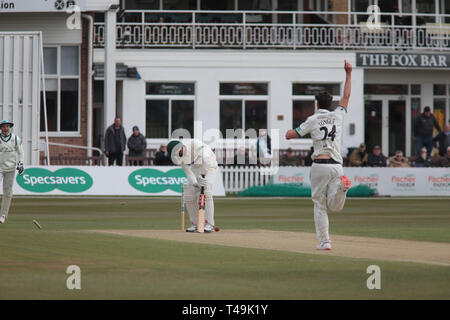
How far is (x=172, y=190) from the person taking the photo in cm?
2912

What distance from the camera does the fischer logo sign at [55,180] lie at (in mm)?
28844

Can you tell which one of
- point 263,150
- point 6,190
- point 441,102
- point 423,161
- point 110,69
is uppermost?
point 110,69

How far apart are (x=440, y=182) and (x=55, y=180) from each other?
1218 centimetres

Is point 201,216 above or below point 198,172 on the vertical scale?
below

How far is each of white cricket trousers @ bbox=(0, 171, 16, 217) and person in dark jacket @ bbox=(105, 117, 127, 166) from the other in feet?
38.7

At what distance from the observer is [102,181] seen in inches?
1145

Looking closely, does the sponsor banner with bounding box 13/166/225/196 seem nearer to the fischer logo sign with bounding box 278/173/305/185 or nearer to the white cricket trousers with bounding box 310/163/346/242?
the fischer logo sign with bounding box 278/173/305/185

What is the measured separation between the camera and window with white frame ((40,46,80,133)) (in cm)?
3500

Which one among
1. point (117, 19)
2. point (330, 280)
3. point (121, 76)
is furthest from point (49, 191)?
point (330, 280)

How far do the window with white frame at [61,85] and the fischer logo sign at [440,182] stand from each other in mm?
12842

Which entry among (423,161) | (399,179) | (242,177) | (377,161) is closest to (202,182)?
(242,177)

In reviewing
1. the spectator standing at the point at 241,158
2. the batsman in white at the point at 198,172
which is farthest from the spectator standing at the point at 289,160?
the batsman in white at the point at 198,172

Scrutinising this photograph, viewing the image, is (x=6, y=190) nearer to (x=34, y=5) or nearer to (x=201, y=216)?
(x=201, y=216)

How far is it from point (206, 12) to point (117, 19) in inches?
137
